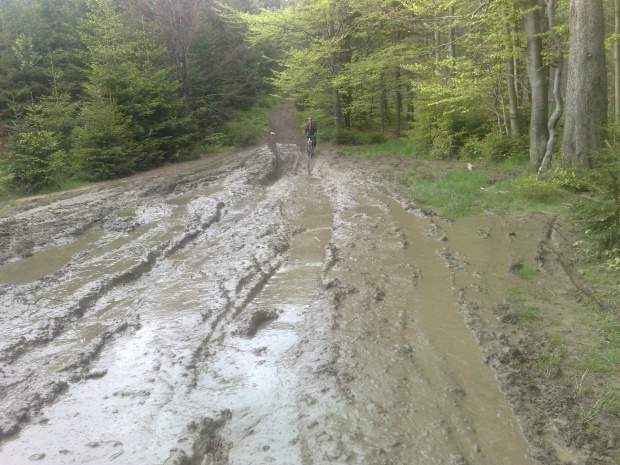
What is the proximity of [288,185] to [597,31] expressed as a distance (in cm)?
875

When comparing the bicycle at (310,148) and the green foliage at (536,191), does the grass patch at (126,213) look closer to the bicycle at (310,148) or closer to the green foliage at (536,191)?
the green foliage at (536,191)

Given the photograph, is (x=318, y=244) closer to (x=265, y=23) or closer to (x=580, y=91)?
(x=580, y=91)

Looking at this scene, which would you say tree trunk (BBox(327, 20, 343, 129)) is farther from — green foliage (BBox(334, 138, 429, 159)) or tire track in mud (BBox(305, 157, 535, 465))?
tire track in mud (BBox(305, 157, 535, 465))

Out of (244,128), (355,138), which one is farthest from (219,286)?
(244,128)

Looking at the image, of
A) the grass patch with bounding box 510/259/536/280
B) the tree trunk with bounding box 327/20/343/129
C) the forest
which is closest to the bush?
the forest

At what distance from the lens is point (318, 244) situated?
325 inches

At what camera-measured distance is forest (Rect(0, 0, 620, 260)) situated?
9008 millimetres

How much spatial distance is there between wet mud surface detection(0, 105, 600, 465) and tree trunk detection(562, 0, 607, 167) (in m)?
1.96

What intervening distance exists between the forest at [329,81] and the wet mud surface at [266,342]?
286 centimetres

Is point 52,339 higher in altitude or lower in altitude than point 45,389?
higher

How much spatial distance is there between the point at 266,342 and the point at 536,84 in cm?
1001

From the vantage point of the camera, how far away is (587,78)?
863 cm

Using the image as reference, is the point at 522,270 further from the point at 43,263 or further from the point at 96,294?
the point at 43,263

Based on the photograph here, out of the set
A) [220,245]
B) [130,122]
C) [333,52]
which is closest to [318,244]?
[220,245]
